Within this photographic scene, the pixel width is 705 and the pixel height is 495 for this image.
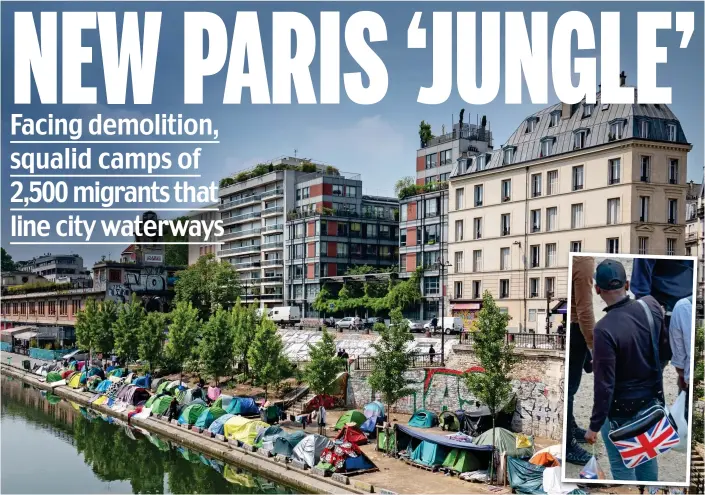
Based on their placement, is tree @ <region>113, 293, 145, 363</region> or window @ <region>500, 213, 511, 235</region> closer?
window @ <region>500, 213, 511, 235</region>

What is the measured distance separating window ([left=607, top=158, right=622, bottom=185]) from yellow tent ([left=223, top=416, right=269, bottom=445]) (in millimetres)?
31500

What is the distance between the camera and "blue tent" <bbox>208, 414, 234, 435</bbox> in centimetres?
4119

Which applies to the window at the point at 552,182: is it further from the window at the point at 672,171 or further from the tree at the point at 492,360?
the tree at the point at 492,360

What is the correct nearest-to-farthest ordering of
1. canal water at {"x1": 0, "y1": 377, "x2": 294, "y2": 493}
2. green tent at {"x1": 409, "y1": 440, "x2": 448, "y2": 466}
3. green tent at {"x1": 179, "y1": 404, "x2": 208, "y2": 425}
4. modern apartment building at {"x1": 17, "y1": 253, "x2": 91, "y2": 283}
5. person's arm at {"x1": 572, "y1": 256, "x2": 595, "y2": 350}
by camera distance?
person's arm at {"x1": 572, "y1": 256, "x2": 595, "y2": 350}, green tent at {"x1": 409, "y1": 440, "x2": 448, "y2": 466}, canal water at {"x1": 0, "y1": 377, "x2": 294, "y2": 493}, green tent at {"x1": 179, "y1": 404, "x2": 208, "y2": 425}, modern apartment building at {"x1": 17, "y1": 253, "x2": 91, "y2": 283}

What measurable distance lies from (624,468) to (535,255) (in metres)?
43.6

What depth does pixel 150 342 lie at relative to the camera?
64.4 m

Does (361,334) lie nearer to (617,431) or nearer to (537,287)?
(537,287)

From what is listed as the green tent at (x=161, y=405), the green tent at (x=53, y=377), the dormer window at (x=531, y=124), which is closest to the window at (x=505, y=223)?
the dormer window at (x=531, y=124)

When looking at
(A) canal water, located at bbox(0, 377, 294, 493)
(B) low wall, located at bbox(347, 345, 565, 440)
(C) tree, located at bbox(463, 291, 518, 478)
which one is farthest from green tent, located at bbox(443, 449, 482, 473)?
(A) canal water, located at bbox(0, 377, 294, 493)

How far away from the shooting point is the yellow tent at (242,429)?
38375mm

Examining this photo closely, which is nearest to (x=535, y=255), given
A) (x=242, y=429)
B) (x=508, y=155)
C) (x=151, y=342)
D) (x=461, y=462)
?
(x=508, y=155)

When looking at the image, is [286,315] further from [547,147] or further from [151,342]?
[547,147]

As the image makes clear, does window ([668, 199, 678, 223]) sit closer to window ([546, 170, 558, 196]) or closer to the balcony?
window ([546, 170, 558, 196])

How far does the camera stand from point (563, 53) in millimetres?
32250
